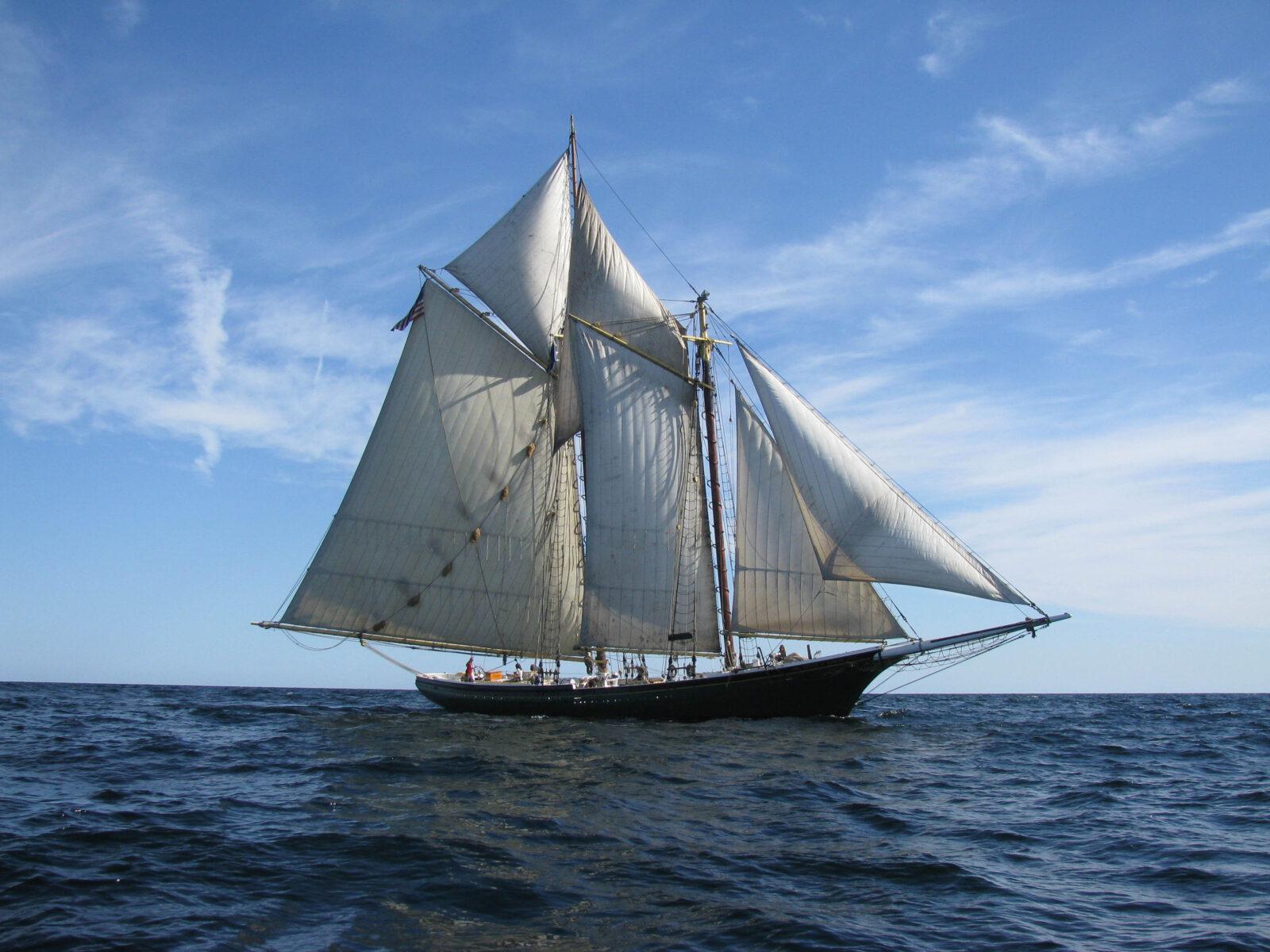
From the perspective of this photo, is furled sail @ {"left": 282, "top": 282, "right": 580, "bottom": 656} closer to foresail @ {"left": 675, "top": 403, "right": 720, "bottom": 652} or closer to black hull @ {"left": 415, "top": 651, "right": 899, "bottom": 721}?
black hull @ {"left": 415, "top": 651, "right": 899, "bottom": 721}

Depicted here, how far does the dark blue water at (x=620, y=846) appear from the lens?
10.8 meters

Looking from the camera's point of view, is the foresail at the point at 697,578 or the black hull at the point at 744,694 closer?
the black hull at the point at 744,694

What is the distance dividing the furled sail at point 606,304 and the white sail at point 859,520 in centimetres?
648

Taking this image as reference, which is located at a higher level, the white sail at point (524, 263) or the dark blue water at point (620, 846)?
the white sail at point (524, 263)

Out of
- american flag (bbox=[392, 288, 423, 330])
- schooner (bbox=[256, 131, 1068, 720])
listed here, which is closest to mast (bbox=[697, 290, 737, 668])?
schooner (bbox=[256, 131, 1068, 720])

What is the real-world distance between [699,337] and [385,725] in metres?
20.4

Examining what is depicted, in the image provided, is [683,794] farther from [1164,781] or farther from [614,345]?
[614,345]

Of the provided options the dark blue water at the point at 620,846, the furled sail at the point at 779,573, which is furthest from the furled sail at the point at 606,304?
the dark blue water at the point at 620,846

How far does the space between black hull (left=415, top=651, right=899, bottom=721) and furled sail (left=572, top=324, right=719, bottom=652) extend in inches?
117

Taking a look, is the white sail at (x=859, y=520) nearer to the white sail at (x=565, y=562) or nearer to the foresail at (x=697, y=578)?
the foresail at (x=697, y=578)

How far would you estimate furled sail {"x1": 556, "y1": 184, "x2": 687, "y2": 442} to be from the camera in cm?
4094

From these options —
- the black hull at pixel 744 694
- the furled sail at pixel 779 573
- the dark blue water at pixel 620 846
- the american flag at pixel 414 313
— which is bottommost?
the dark blue water at pixel 620 846

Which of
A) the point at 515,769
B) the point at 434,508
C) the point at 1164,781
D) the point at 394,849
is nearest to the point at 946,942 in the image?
the point at 394,849

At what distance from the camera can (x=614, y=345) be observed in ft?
132
